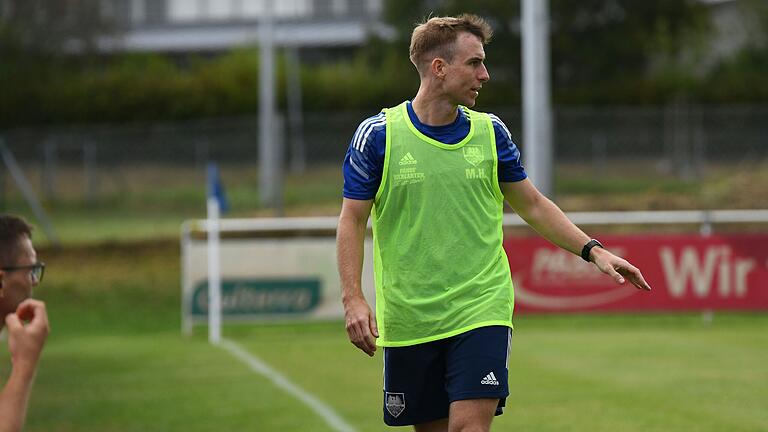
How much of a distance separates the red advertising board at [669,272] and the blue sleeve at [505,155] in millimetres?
13050

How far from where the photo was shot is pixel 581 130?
105 ft

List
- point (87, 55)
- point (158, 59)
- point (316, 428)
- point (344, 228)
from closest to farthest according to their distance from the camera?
point (344, 228)
point (316, 428)
point (87, 55)
point (158, 59)

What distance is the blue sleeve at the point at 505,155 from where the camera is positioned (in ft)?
22.1

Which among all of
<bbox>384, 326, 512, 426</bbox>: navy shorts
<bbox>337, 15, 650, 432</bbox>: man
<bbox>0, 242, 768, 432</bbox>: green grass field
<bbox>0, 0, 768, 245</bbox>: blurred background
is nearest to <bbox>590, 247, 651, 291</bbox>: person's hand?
<bbox>337, 15, 650, 432</bbox>: man

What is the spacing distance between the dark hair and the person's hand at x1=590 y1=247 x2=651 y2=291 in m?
2.62

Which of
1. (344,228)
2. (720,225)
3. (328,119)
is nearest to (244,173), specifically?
(328,119)

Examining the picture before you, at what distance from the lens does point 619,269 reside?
21.9 feet

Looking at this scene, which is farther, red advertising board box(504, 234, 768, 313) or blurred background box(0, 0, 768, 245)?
blurred background box(0, 0, 768, 245)

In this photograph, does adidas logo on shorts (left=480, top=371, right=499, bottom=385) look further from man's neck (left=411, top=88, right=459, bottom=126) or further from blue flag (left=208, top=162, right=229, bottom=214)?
blue flag (left=208, top=162, right=229, bottom=214)

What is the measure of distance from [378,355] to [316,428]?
563 centimetres

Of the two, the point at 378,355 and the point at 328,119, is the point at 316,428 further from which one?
the point at 328,119

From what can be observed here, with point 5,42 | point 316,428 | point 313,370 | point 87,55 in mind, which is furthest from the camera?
point 87,55

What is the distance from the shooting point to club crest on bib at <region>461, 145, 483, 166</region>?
260 inches

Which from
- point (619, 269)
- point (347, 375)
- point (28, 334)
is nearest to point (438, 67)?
point (619, 269)
